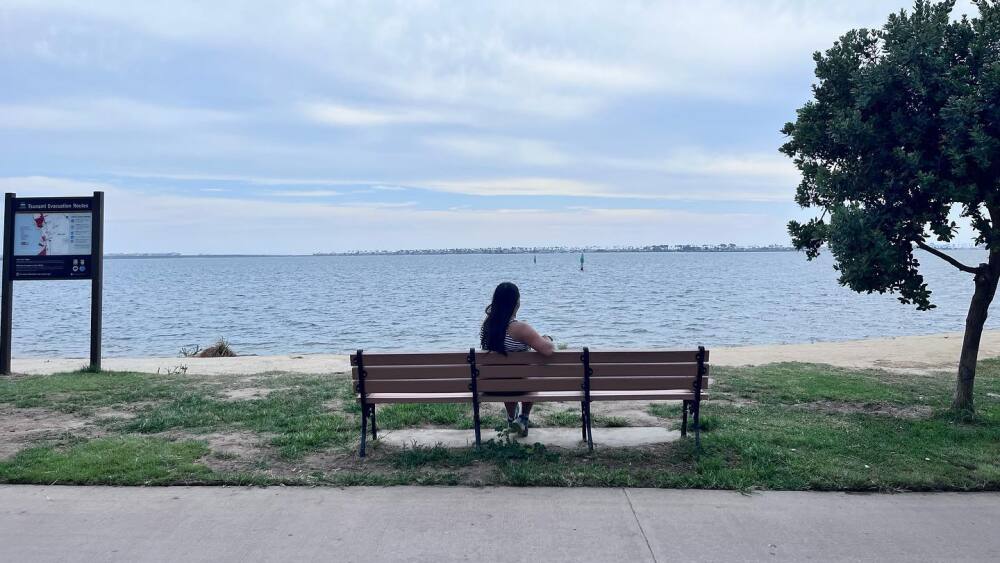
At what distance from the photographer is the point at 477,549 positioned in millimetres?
4305

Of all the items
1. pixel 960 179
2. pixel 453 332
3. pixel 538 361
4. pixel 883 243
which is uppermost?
pixel 960 179

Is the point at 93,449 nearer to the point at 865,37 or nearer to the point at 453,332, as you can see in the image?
the point at 865,37

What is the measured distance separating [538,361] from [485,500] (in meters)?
1.49

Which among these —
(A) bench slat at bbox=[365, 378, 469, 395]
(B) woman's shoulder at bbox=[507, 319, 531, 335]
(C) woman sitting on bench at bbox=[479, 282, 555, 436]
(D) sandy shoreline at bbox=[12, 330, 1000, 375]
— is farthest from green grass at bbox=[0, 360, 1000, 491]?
(D) sandy shoreline at bbox=[12, 330, 1000, 375]

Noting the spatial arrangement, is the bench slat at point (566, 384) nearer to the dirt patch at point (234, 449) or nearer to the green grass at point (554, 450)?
the green grass at point (554, 450)

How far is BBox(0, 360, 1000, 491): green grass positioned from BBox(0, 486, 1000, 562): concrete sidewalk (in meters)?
0.23

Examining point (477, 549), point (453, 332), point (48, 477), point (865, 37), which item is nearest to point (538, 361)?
point (477, 549)

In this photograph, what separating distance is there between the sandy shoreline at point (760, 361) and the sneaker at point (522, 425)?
22.6ft

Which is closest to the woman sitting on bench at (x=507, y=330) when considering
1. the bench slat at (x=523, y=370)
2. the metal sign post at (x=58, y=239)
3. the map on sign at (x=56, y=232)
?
the bench slat at (x=523, y=370)

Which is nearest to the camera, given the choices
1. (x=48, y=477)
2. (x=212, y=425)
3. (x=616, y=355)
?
(x=48, y=477)

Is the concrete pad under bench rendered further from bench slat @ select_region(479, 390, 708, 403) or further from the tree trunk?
the tree trunk

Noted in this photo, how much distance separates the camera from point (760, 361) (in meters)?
14.8

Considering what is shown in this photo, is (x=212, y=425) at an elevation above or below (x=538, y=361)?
below

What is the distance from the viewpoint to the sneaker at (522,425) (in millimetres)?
6829
